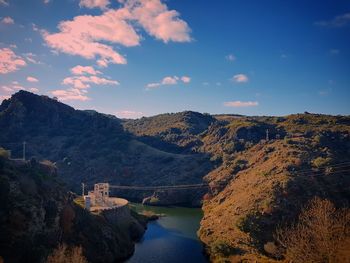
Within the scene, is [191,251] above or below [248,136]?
below

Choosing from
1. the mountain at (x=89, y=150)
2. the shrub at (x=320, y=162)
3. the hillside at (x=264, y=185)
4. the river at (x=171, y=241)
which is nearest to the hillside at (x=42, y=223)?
the river at (x=171, y=241)

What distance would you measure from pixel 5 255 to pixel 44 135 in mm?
138565

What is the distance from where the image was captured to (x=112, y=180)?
498 feet

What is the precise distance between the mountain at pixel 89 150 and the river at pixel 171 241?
25.0 m

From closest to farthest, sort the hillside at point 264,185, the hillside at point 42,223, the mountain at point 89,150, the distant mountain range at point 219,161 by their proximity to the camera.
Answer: the hillside at point 42,223 → the hillside at point 264,185 → the distant mountain range at point 219,161 → the mountain at point 89,150

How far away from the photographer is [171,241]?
78688mm

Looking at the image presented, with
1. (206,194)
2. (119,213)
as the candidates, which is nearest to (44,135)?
(206,194)

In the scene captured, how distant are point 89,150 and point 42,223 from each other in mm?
114319

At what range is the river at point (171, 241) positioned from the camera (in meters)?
67.6

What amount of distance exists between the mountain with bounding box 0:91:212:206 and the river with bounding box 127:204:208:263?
82.2ft

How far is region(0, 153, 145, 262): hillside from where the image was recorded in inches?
2073

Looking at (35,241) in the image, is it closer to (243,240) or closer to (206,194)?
(243,240)

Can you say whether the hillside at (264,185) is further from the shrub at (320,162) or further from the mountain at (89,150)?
the mountain at (89,150)

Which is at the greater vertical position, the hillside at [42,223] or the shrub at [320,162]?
the shrub at [320,162]
